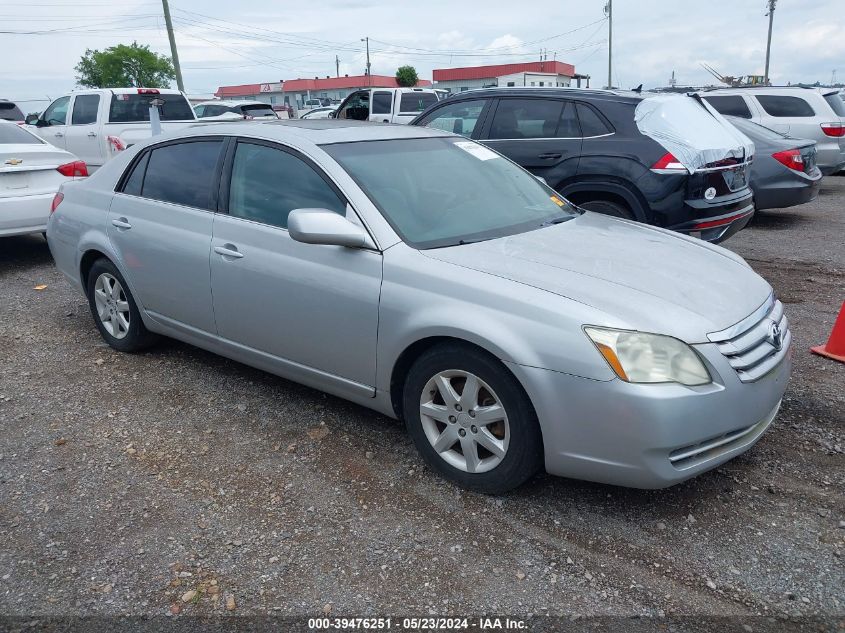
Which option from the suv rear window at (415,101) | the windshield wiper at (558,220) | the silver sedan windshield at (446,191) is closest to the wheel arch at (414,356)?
the silver sedan windshield at (446,191)

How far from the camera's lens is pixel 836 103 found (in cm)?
1221

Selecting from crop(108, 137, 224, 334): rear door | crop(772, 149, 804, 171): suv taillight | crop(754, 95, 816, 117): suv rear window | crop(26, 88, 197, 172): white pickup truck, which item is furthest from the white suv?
crop(108, 137, 224, 334): rear door

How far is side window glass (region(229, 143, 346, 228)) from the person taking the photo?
3.79 meters

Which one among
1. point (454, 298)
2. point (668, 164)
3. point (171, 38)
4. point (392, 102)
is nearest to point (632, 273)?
point (454, 298)

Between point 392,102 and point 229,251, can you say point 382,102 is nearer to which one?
point 392,102

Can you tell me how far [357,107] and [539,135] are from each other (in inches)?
450

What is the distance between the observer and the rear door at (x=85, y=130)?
12.1 meters

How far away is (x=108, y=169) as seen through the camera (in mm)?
5109

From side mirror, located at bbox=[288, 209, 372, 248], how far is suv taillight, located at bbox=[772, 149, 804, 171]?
24.6 ft

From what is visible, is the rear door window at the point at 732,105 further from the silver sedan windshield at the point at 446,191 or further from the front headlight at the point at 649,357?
the front headlight at the point at 649,357

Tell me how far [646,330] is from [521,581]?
1.07 meters

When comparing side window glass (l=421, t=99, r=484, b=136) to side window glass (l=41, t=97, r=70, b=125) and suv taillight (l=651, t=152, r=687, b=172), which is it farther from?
side window glass (l=41, t=97, r=70, b=125)

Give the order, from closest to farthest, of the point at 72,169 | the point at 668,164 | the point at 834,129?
the point at 668,164, the point at 72,169, the point at 834,129

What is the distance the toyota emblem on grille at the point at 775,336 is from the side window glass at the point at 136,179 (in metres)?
3.84
